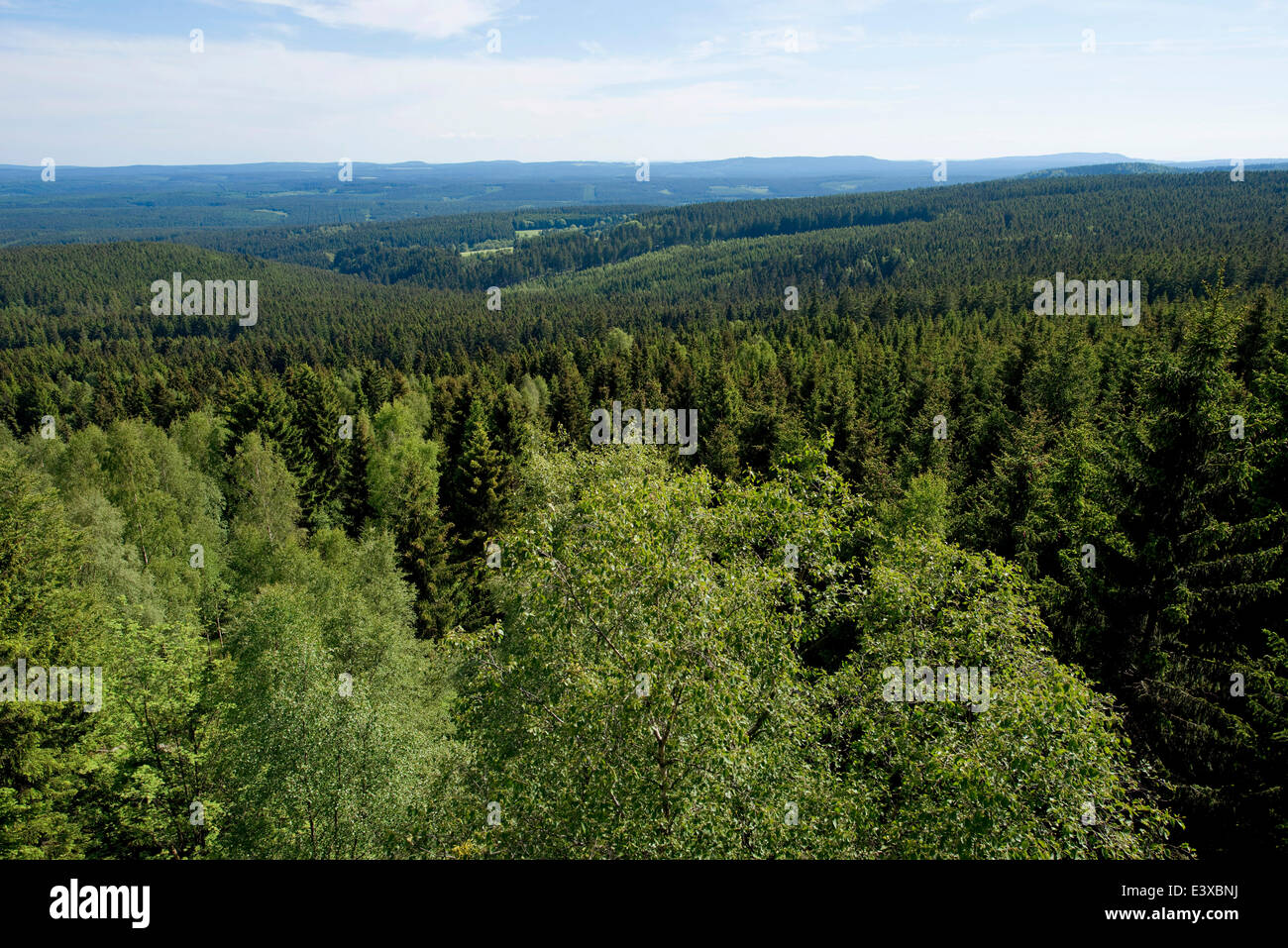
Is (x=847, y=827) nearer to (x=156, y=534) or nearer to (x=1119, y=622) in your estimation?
(x=1119, y=622)

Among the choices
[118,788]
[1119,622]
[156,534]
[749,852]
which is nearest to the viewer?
[749,852]

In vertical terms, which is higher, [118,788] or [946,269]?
[946,269]

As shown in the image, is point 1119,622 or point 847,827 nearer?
point 847,827

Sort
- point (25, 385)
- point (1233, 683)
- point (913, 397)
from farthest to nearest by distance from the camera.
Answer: point (25, 385)
point (913, 397)
point (1233, 683)

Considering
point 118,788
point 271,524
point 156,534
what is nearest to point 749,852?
point 118,788

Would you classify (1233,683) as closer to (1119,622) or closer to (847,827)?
(1119,622)

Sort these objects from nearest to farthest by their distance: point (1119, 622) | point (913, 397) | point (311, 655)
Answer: point (1119, 622), point (311, 655), point (913, 397)
